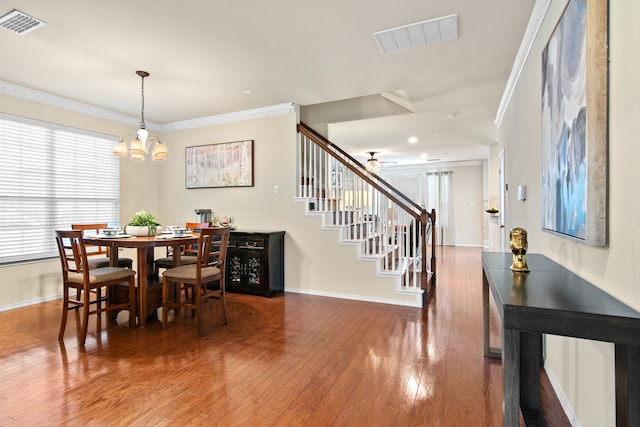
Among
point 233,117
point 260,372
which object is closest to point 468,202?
point 233,117

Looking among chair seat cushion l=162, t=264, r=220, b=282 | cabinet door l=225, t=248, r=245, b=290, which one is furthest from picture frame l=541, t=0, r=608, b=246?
cabinet door l=225, t=248, r=245, b=290

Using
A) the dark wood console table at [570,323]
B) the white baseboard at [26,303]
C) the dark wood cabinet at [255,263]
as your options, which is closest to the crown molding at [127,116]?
the dark wood cabinet at [255,263]

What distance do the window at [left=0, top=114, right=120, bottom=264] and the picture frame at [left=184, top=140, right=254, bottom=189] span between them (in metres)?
1.13

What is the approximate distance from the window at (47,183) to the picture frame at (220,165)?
1.13 meters

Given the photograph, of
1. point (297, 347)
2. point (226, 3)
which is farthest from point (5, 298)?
point (226, 3)

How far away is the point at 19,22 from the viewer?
2584 mm

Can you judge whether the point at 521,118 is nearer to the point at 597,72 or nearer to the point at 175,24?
the point at 597,72

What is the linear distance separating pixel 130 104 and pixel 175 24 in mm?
2512

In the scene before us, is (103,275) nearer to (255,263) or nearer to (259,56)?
(255,263)

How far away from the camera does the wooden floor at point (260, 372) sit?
1856 mm

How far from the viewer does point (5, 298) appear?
12.5 ft

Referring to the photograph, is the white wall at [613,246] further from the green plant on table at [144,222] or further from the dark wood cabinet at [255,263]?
the green plant on table at [144,222]

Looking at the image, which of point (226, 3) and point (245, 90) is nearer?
point (226, 3)

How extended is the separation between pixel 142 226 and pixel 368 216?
2.68 meters
